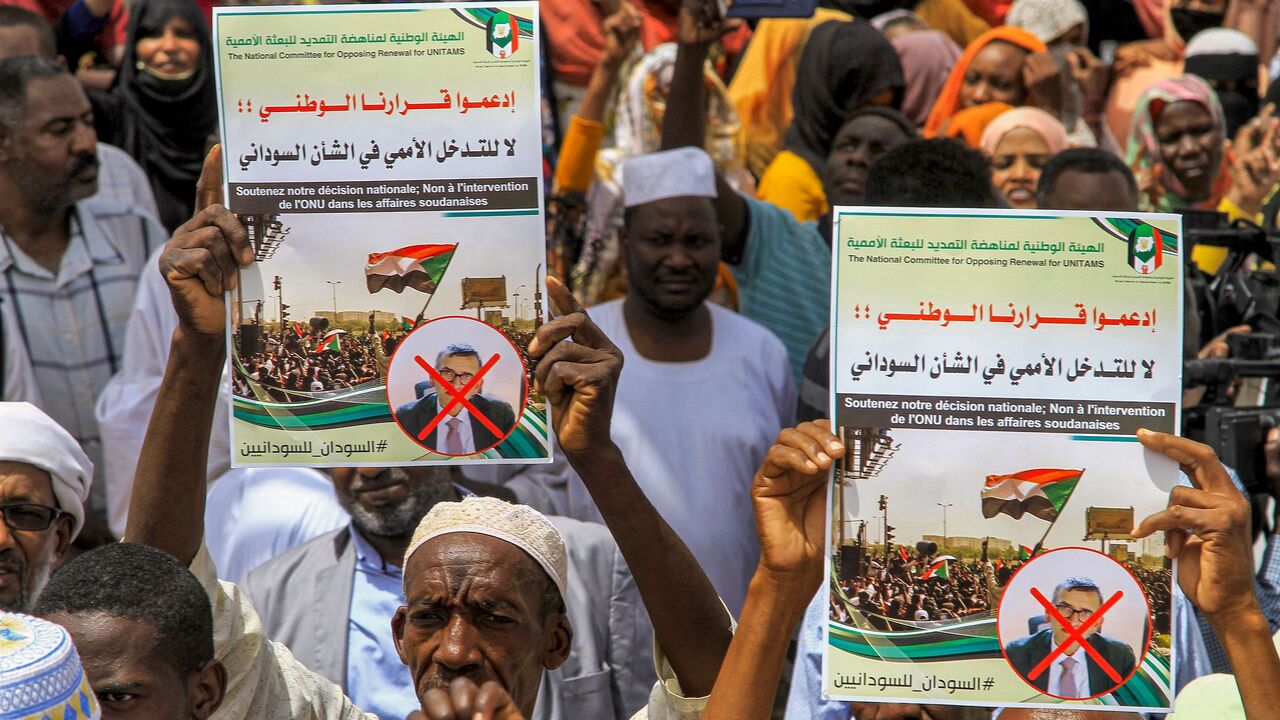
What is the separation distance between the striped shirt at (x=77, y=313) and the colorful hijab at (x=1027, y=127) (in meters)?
3.42

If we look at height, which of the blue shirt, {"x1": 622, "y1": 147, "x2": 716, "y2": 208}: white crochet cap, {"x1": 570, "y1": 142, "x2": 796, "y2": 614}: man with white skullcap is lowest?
the blue shirt

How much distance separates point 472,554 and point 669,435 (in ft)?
6.98

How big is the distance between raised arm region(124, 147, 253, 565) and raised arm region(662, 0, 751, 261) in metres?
2.98

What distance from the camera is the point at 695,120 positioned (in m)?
5.86

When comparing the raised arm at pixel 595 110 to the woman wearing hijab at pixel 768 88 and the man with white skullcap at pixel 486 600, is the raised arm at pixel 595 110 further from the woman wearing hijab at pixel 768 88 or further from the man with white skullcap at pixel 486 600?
the man with white skullcap at pixel 486 600

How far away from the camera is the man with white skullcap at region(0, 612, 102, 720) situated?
195cm

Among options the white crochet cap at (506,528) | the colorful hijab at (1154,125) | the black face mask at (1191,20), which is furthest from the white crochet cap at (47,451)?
the black face mask at (1191,20)

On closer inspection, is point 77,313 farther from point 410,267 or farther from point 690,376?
point 410,267

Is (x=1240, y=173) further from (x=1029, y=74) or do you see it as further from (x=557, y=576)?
(x=557, y=576)

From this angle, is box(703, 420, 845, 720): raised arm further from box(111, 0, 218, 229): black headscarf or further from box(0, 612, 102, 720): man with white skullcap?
box(111, 0, 218, 229): black headscarf

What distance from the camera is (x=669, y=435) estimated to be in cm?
521

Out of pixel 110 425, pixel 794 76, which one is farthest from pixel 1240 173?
pixel 110 425

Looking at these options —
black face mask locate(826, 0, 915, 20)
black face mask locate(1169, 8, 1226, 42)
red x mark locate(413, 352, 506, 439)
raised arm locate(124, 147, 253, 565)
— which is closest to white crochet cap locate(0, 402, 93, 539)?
raised arm locate(124, 147, 253, 565)

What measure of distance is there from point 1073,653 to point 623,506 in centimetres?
86
